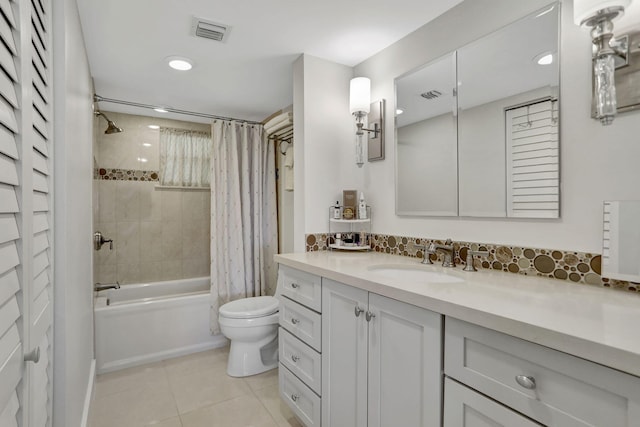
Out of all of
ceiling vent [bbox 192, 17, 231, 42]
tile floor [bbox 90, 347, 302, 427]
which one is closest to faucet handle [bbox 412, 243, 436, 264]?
tile floor [bbox 90, 347, 302, 427]

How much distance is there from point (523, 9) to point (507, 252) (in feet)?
3.44

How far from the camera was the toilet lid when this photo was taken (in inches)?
91.9

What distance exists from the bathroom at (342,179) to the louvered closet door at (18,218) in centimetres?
3

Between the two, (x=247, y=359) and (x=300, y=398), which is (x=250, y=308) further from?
(x=300, y=398)

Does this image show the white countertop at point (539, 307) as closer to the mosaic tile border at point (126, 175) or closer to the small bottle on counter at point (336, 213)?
the small bottle on counter at point (336, 213)

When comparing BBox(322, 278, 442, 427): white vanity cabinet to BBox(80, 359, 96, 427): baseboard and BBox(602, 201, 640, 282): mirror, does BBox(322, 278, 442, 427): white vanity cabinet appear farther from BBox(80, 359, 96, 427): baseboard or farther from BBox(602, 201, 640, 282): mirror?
BBox(80, 359, 96, 427): baseboard

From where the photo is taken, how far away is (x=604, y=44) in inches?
40.2

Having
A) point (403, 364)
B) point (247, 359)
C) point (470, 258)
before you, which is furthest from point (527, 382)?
point (247, 359)

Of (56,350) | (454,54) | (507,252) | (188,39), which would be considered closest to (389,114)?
(454,54)

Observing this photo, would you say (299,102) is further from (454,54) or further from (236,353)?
(236,353)

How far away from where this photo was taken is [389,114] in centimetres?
202

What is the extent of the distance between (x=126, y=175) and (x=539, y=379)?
356cm

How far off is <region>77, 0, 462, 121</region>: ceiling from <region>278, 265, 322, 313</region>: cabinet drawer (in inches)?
53.9

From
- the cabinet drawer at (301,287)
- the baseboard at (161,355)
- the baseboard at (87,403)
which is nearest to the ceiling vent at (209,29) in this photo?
the cabinet drawer at (301,287)
